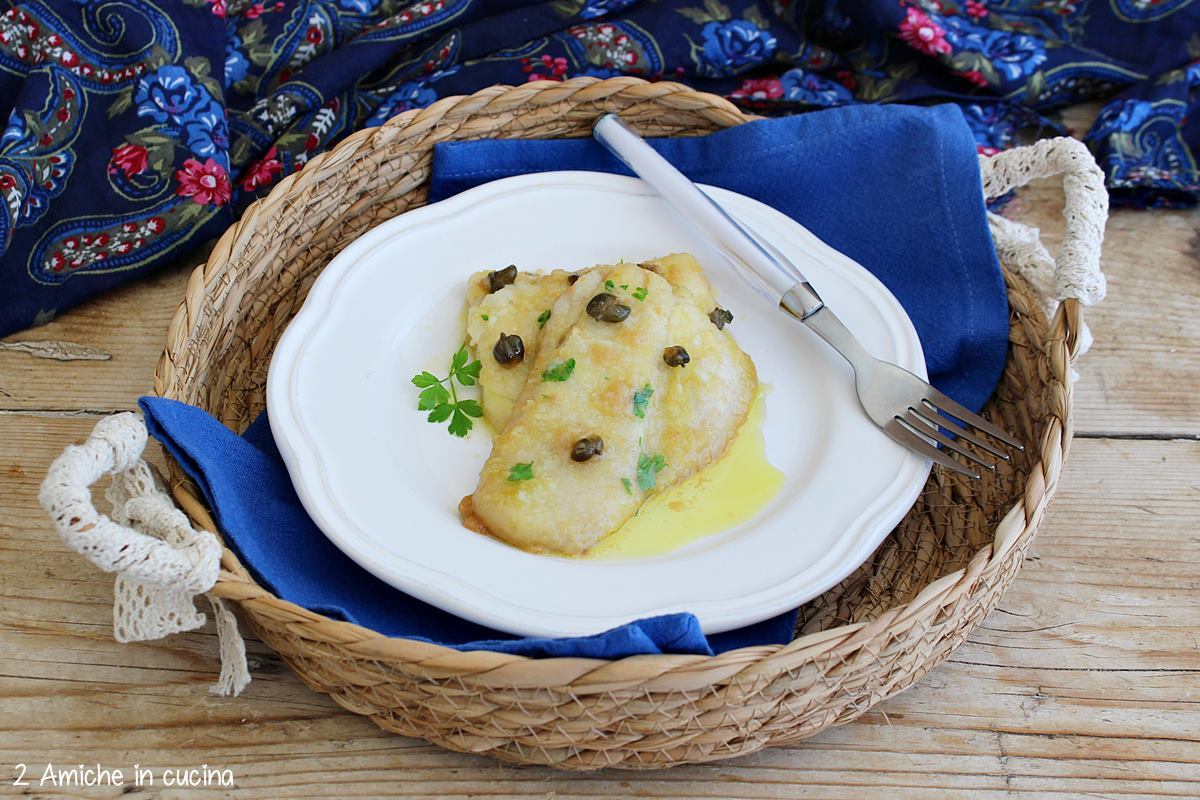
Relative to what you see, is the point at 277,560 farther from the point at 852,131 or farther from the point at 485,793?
the point at 852,131

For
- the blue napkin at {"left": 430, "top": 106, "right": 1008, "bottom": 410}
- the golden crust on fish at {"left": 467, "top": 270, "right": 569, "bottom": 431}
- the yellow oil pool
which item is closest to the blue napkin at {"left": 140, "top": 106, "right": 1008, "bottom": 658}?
the blue napkin at {"left": 430, "top": 106, "right": 1008, "bottom": 410}

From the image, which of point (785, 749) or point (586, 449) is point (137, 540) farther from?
point (785, 749)

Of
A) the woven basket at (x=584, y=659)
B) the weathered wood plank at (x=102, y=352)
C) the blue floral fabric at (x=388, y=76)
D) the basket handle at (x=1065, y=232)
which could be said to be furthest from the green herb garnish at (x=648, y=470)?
the blue floral fabric at (x=388, y=76)

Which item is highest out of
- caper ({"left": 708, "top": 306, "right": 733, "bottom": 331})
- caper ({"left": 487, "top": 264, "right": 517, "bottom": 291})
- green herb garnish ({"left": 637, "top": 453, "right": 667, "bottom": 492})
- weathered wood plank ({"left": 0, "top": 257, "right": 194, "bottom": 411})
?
caper ({"left": 487, "top": 264, "right": 517, "bottom": 291})

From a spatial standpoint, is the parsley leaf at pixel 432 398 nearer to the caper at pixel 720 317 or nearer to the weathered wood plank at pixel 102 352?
the caper at pixel 720 317

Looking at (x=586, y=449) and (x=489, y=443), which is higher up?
(x=586, y=449)

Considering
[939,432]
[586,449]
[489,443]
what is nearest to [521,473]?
[586,449]

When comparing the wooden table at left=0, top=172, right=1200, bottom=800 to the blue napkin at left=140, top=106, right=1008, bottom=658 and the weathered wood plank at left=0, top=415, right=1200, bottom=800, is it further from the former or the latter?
the blue napkin at left=140, top=106, right=1008, bottom=658
